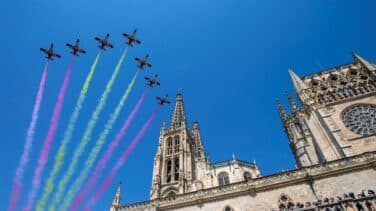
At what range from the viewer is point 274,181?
18094mm

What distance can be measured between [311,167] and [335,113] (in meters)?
12.1

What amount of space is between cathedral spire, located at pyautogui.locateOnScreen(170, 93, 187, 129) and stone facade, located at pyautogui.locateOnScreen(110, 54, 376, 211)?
8335mm

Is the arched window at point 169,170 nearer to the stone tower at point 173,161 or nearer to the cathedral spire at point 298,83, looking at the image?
the stone tower at point 173,161

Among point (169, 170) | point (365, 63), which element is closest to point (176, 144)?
point (169, 170)

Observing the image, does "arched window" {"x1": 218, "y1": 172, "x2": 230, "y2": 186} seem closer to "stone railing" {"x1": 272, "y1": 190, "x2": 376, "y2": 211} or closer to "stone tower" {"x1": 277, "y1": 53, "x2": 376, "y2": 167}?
"stone tower" {"x1": 277, "y1": 53, "x2": 376, "y2": 167}

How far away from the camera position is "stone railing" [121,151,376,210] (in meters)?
17.0

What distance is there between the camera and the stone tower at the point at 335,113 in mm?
23438

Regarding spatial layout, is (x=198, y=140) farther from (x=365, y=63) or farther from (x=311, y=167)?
(x=311, y=167)

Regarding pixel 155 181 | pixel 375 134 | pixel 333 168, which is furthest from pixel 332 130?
pixel 155 181

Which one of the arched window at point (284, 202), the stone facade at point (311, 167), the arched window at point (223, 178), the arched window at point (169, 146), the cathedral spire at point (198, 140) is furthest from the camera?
the cathedral spire at point (198, 140)

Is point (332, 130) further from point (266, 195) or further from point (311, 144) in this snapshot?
point (266, 195)

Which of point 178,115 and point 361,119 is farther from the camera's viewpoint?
point 178,115

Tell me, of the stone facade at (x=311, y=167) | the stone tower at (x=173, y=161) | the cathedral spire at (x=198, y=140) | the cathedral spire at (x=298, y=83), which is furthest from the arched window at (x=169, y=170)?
the cathedral spire at (x=298, y=83)

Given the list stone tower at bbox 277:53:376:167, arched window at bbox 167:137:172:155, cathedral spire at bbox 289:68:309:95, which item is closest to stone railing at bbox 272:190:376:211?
stone tower at bbox 277:53:376:167
